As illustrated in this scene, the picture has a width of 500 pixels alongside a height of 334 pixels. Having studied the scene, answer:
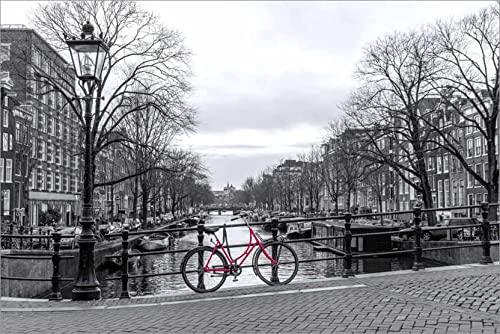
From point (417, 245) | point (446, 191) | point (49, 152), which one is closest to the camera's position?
point (417, 245)

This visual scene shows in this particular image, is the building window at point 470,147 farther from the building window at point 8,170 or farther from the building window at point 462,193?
the building window at point 8,170

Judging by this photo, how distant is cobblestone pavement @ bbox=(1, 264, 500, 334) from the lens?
21.6ft

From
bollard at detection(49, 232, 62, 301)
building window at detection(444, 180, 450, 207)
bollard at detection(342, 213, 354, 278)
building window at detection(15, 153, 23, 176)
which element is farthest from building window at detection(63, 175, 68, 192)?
bollard at detection(342, 213, 354, 278)

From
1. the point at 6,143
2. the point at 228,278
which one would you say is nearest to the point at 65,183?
the point at 6,143

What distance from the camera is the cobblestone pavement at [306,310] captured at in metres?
6.58

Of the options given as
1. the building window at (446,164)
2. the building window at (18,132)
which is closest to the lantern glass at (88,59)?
the building window at (18,132)

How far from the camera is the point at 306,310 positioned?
296 inches

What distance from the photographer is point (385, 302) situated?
25.3ft

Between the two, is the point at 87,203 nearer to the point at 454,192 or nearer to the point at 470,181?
the point at 470,181

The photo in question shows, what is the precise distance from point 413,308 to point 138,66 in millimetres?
30424

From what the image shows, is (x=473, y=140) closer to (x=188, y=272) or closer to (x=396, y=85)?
(x=396, y=85)

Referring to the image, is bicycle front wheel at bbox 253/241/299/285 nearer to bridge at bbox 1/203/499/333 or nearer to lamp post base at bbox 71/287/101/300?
bridge at bbox 1/203/499/333

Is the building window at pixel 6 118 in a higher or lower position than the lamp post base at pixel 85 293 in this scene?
higher

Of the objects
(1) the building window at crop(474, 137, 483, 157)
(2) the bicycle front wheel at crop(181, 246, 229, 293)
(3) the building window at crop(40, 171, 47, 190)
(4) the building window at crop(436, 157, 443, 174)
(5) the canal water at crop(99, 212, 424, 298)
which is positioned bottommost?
(5) the canal water at crop(99, 212, 424, 298)
